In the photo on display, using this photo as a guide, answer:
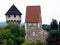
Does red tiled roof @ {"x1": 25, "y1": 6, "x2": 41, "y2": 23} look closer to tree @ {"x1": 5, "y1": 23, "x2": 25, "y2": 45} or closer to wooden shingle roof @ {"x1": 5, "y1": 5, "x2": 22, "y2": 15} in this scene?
wooden shingle roof @ {"x1": 5, "y1": 5, "x2": 22, "y2": 15}

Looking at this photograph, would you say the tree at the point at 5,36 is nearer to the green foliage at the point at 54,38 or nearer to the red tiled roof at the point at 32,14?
the green foliage at the point at 54,38

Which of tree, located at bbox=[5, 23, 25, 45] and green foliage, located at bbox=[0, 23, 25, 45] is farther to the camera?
tree, located at bbox=[5, 23, 25, 45]

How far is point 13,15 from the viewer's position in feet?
342

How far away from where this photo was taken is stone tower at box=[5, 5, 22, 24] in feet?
340

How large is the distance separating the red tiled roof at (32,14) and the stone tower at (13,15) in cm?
169

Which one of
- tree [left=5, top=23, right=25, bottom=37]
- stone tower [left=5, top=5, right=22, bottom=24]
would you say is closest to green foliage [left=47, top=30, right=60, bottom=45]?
tree [left=5, top=23, right=25, bottom=37]

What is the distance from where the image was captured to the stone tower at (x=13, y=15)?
10356cm

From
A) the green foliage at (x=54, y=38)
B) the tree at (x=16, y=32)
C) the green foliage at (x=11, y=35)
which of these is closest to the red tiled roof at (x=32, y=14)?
the green foliage at (x=11, y=35)

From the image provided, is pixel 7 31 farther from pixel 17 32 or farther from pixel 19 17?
pixel 19 17

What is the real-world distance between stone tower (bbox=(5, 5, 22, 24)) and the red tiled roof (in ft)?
5.56

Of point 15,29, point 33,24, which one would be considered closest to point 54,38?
point 15,29

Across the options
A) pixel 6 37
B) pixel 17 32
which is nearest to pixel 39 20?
pixel 17 32

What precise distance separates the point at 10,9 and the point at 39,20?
5763 mm

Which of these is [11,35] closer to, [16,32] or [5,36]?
[5,36]
